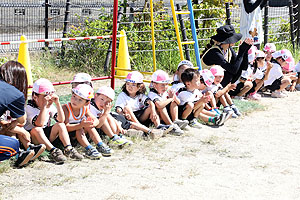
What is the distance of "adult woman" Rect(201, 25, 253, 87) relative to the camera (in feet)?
27.0

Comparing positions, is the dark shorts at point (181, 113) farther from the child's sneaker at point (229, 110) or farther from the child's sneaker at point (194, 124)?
the child's sneaker at point (229, 110)

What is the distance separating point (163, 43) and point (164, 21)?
1.63 ft

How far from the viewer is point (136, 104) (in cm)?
661

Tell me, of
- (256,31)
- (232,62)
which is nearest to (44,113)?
(232,62)

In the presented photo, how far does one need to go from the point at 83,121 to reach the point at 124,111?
0.97 m

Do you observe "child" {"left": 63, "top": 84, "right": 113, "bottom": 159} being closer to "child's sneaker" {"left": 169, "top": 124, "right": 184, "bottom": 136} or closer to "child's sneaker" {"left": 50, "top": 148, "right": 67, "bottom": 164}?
"child's sneaker" {"left": 50, "top": 148, "right": 67, "bottom": 164}

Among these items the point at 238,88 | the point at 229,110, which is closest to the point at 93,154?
the point at 229,110

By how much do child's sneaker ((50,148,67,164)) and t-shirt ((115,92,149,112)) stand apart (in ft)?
4.31

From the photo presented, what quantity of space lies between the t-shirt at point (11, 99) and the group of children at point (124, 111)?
584 mm

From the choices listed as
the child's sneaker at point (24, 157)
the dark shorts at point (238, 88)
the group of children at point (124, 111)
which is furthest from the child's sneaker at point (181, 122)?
the dark shorts at point (238, 88)

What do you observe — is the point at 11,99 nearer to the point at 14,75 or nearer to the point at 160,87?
the point at 14,75

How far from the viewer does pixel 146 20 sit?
38.1ft

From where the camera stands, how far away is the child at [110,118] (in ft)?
19.1

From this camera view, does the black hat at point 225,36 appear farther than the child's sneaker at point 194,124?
Yes
